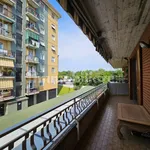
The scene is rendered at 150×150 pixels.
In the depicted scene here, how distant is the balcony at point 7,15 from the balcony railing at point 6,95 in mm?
6690

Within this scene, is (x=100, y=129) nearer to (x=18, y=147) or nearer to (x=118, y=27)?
(x=18, y=147)

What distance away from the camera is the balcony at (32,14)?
42.4ft

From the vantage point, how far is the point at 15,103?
11.9m

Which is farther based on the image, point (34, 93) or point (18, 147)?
point (34, 93)

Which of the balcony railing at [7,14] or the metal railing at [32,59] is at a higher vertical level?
the balcony railing at [7,14]

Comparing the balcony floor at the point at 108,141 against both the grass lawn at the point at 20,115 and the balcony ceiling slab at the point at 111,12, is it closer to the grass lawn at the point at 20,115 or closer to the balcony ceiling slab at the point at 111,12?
the grass lawn at the point at 20,115

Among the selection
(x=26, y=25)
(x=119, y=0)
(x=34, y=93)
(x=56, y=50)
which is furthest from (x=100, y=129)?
(x=56, y=50)

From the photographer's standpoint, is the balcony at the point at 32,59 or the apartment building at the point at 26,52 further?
the balcony at the point at 32,59

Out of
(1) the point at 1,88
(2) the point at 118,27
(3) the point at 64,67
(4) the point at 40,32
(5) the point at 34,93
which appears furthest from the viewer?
(3) the point at 64,67

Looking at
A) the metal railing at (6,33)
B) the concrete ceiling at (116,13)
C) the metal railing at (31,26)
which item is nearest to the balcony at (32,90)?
the metal railing at (6,33)

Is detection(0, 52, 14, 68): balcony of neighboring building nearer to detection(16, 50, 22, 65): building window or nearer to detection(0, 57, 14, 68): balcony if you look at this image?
detection(0, 57, 14, 68): balcony

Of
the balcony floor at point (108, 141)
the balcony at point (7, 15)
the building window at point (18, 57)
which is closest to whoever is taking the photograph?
the balcony floor at point (108, 141)

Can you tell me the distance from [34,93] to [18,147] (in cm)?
1324

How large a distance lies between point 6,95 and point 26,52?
517cm
